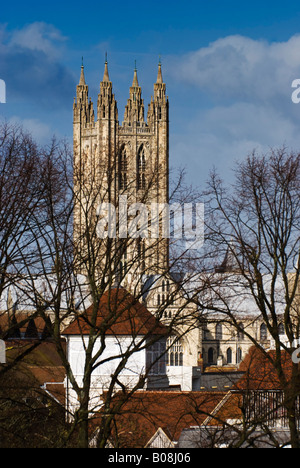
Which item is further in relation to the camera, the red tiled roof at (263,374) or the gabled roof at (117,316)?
the red tiled roof at (263,374)

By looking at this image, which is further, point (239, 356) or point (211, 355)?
point (211, 355)

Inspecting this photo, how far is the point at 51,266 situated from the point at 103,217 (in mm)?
1698

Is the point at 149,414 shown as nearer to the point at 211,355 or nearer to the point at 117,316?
the point at 117,316

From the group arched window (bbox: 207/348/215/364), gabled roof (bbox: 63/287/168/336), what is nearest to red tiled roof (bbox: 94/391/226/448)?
gabled roof (bbox: 63/287/168/336)

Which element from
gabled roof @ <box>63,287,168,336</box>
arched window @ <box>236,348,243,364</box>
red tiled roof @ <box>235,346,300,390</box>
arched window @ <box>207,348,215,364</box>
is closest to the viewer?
gabled roof @ <box>63,287,168,336</box>

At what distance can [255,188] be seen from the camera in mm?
18656

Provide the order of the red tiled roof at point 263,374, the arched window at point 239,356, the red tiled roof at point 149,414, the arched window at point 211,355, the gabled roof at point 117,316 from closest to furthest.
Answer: the red tiled roof at point 149,414 → the gabled roof at point 117,316 → the red tiled roof at point 263,374 → the arched window at point 239,356 → the arched window at point 211,355

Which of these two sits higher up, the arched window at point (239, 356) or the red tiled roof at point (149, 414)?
the arched window at point (239, 356)

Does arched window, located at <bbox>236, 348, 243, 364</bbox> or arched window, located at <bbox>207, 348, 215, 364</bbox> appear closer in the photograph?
arched window, located at <bbox>236, 348, 243, 364</bbox>

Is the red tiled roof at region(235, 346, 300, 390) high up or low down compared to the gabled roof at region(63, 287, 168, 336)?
down

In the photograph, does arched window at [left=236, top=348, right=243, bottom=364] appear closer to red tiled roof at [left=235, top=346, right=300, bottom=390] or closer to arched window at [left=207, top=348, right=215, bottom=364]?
arched window at [left=207, top=348, right=215, bottom=364]

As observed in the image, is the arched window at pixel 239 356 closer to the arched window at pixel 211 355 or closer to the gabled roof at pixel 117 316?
the arched window at pixel 211 355

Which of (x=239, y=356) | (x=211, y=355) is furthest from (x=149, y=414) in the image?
(x=239, y=356)

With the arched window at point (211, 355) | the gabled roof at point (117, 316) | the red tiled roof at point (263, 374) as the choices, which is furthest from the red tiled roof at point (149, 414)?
the arched window at point (211, 355)
